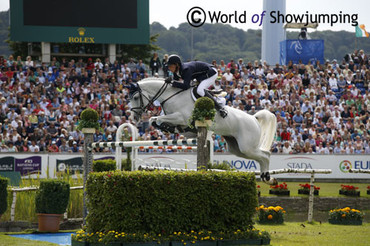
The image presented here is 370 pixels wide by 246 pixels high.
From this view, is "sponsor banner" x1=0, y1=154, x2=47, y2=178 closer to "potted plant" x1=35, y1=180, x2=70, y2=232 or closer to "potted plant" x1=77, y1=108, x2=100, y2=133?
"potted plant" x1=35, y1=180, x2=70, y2=232

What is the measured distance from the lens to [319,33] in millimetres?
78438

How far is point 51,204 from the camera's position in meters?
9.57

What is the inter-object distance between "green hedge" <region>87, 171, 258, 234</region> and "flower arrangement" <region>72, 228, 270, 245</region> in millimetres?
67

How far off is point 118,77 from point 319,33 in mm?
58895

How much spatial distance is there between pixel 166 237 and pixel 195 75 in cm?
442

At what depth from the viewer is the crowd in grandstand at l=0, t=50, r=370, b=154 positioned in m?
19.7

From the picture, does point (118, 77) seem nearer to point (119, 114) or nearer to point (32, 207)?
point (119, 114)

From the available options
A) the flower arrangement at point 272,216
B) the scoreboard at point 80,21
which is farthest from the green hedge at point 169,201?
the scoreboard at point 80,21

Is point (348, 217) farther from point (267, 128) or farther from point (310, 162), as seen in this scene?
point (310, 162)

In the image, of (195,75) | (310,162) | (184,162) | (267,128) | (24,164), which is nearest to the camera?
(195,75)

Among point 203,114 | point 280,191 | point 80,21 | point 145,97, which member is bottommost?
Answer: point 280,191

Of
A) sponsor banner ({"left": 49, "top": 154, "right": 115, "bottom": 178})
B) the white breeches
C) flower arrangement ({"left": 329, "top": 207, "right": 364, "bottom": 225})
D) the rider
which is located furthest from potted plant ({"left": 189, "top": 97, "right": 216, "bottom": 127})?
sponsor banner ({"left": 49, "top": 154, "right": 115, "bottom": 178})

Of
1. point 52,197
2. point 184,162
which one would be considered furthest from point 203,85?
point 184,162

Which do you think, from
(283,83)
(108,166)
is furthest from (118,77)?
(108,166)
